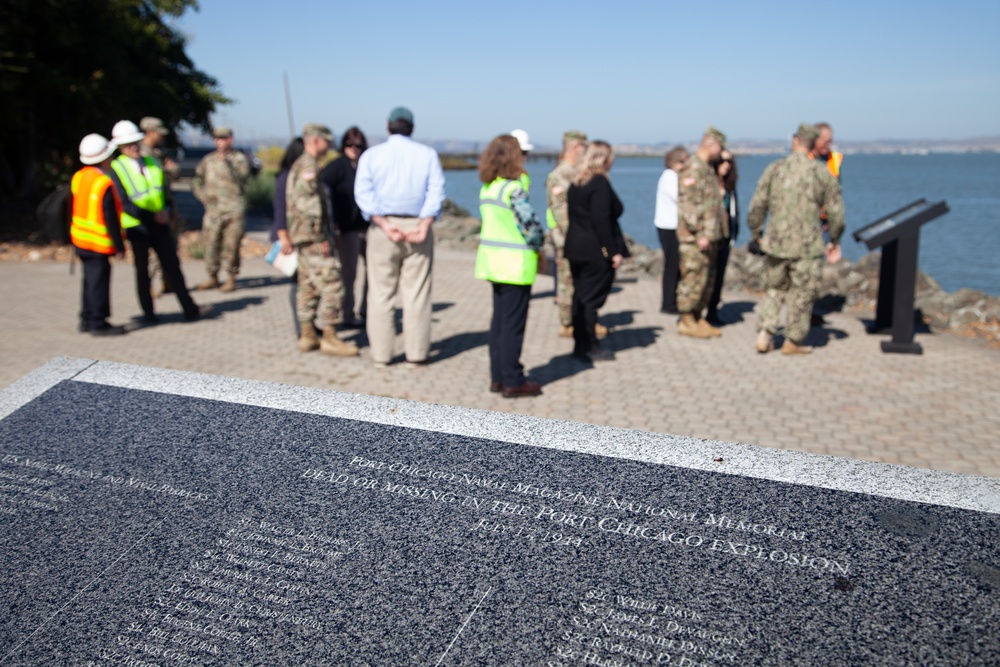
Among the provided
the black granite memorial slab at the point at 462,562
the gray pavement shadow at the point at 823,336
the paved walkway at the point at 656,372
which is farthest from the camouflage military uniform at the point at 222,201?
the black granite memorial slab at the point at 462,562

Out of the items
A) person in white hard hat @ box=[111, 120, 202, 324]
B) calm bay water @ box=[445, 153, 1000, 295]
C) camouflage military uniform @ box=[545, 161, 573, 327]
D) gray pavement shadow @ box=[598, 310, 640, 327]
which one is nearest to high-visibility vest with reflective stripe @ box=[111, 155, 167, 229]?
person in white hard hat @ box=[111, 120, 202, 324]

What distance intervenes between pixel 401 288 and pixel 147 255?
352 centimetres

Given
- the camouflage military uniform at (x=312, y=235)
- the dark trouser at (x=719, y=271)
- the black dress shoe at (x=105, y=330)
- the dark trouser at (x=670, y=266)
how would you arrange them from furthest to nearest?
1. the dark trouser at (x=670, y=266)
2. the dark trouser at (x=719, y=271)
3. the black dress shoe at (x=105, y=330)
4. the camouflage military uniform at (x=312, y=235)

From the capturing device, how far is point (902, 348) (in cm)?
854

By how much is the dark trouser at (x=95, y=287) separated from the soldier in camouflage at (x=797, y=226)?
620cm

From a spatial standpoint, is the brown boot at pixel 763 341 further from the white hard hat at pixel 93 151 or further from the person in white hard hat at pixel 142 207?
the white hard hat at pixel 93 151

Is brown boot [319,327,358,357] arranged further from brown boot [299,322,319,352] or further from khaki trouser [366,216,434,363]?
khaki trouser [366,216,434,363]

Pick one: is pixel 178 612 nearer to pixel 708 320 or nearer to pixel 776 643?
pixel 776 643

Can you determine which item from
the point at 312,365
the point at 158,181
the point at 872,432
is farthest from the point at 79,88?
the point at 872,432

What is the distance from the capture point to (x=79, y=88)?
1664cm

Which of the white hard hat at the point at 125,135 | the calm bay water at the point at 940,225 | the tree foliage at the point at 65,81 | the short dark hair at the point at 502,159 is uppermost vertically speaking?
the tree foliage at the point at 65,81

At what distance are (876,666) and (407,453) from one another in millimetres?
1707

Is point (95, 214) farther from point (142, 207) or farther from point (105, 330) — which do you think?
point (105, 330)

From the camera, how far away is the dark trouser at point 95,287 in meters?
8.48
